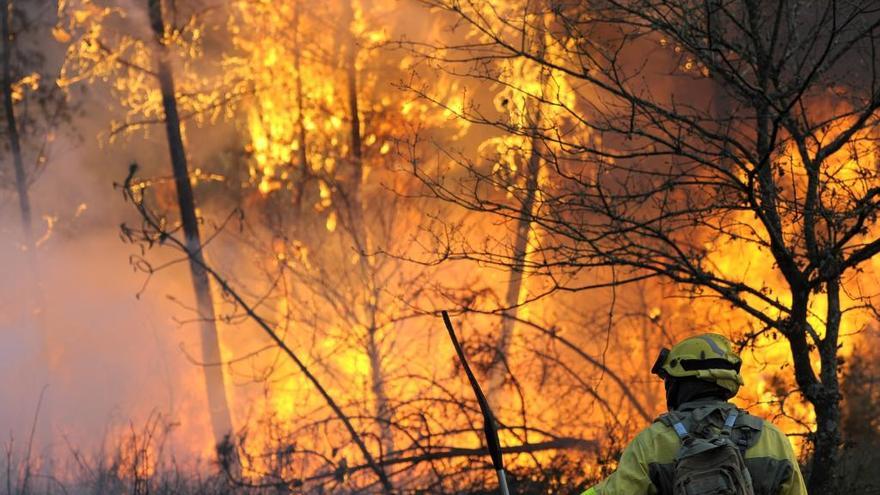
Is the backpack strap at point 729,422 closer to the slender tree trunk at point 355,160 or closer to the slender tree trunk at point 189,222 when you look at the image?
the slender tree trunk at point 355,160

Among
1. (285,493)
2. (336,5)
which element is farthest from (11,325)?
(285,493)

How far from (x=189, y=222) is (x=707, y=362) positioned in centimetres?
1267

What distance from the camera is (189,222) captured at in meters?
15.0

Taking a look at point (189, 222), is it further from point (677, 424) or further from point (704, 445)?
point (704, 445)

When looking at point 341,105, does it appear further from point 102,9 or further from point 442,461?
point 442,461

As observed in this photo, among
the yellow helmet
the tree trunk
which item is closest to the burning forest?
the tree trunk

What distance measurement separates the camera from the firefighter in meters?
2.98

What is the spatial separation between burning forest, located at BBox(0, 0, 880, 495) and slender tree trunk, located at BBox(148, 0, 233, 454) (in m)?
0.04

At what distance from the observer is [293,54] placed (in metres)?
16.5

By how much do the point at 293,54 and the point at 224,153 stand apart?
112 inches

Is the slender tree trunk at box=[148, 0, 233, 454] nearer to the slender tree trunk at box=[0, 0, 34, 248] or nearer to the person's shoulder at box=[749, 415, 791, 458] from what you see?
the slender tree trunk at box=[0, 0, 34, 248]

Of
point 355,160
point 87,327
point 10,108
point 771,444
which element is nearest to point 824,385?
point 771,444

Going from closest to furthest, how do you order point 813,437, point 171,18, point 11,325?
point 813,437
point 171,18
point 11,325

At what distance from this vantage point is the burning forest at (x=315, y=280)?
925cm
